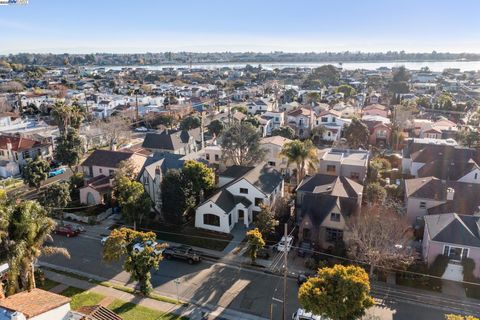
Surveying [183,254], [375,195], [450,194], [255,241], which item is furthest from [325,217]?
[183,254]

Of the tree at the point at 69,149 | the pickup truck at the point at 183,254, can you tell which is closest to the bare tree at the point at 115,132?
the tree at the point at 69,149

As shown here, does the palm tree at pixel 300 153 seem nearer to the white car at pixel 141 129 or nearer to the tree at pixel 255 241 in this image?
the tree at pixel 255 241

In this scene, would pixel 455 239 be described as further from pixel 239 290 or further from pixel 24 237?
pixel 24 237

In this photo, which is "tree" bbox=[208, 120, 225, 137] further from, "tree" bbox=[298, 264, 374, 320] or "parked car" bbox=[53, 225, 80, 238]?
"tree" bbox=[298, 264, 374, 320]

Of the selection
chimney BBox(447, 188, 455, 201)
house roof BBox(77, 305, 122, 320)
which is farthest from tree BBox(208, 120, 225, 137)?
house roof BBox(77, 305, 122, 320)

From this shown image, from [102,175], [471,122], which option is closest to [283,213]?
[102,175]

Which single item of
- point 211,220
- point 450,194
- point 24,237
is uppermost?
point 24,237
